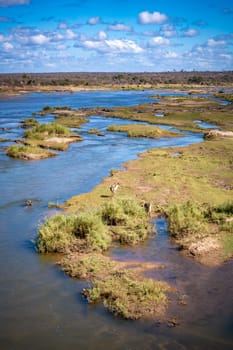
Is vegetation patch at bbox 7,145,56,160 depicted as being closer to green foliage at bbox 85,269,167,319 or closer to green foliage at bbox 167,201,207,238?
green foliage at bbox 167,201,207,238

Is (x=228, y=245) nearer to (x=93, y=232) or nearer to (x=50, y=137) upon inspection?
(x=93, y=232)

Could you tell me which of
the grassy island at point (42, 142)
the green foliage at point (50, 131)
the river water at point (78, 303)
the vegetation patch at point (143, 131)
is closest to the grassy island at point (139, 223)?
the river water at point (78, 303)

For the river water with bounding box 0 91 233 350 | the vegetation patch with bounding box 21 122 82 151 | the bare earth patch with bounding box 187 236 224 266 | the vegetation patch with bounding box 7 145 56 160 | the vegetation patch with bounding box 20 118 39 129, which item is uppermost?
the vegetation patch with bounding box 20 118 39 129

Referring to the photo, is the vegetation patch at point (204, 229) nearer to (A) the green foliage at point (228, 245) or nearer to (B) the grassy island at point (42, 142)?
(A) the green foliage at point (228, 245)

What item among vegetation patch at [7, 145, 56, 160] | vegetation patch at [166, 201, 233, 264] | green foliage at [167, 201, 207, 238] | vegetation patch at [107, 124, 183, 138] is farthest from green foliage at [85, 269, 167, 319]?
vegetation patch at [107, 124, 183, 138]

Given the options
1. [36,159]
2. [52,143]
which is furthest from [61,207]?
[52,143]

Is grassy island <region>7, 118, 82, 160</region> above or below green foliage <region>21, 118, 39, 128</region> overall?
below
